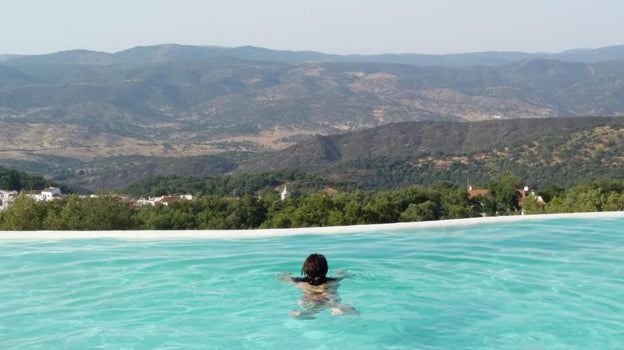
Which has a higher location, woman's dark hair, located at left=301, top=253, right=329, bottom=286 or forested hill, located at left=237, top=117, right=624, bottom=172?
forested hill, located at left=237, top=117, right=624, bottom=172

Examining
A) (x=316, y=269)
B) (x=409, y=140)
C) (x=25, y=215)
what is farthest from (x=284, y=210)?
(x=409, y=140)

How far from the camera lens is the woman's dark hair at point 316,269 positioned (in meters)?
9.30

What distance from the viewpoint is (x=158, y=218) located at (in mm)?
30438

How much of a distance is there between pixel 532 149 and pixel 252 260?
9174 cm

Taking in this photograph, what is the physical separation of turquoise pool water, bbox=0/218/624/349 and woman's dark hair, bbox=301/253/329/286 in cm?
51

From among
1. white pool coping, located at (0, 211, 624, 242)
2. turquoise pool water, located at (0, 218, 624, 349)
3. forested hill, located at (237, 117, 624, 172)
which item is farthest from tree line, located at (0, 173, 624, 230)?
forested hill, located at (237, 117, 624, 172)

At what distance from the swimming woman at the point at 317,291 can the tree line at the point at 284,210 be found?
13205 millimetres

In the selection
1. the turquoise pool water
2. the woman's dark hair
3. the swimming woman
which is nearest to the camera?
the turquoise pool water

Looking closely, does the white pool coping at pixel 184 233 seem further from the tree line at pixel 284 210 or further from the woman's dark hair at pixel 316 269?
the tree line at pixel 284 210

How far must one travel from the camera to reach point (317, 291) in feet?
30.6

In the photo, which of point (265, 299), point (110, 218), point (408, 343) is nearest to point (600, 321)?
point (408, 343)

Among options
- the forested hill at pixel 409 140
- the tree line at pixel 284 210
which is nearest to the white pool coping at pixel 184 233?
the tree line at pixel 284 210

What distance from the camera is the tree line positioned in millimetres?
22281

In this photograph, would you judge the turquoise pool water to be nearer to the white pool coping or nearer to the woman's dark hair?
the white pool coping
